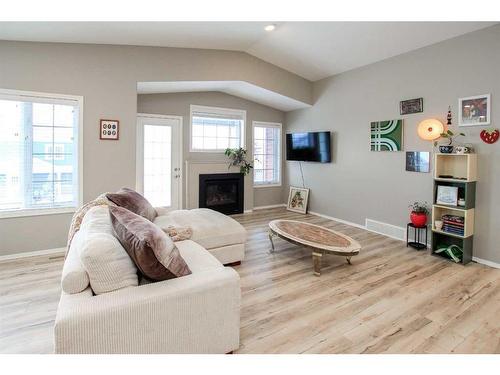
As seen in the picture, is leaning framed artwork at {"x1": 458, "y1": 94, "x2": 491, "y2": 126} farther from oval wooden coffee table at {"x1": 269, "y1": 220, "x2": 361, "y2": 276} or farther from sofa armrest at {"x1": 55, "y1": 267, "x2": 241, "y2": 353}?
sofa armrest at {"x1": 55, "y1": 267, "x2": 241, "y2": 353}

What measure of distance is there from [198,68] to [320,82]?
8.75 feet

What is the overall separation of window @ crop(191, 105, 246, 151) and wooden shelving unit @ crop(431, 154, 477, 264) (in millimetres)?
3895

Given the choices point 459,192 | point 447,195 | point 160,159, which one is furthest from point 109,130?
point 459,192

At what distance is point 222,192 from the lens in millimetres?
6285

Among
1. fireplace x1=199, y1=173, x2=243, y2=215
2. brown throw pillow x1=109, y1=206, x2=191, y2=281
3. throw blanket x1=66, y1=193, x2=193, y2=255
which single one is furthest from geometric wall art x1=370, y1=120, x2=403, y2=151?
brown throw pillow x1=109, y1=206, x2=191, y2=281

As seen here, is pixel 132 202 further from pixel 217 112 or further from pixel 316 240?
pixel 217 112

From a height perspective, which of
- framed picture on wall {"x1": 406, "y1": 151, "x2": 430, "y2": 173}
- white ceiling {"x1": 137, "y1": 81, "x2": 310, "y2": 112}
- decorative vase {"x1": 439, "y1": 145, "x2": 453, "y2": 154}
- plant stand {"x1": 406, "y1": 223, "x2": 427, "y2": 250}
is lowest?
plant stand {"x1": 406, "y1": 223, "x2": 427, "y2": 250}

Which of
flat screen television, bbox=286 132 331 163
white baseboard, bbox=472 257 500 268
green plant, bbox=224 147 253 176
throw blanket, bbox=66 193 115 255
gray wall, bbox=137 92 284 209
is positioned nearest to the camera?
throw blanket, bbox=66 193 115 255

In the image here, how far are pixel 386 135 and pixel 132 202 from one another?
3.97 m

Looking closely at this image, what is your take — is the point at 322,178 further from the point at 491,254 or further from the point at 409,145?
the point at 491,254

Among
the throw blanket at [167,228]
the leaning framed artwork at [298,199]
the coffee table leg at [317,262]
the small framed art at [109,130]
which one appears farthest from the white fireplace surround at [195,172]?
the coffee table leg at [317,262]

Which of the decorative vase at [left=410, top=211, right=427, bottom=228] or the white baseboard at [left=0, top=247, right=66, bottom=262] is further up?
the decorative vase at [left=410, top=211, right=427, bottom=228]

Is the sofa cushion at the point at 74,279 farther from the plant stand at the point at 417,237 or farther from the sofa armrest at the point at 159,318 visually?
the plant stand at the point at 417,237

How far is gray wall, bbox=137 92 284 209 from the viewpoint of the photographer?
542 centimetres
